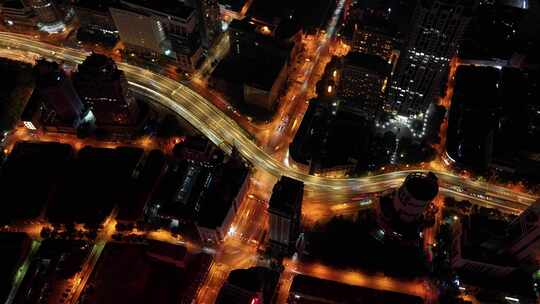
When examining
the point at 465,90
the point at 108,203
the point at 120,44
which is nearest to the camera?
the point at 108,203

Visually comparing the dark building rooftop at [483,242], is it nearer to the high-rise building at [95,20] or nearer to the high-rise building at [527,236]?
the high-rise building at [527,236]

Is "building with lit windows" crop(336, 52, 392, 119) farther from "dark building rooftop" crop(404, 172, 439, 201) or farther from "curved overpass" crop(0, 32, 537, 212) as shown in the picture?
"dark building rooftop" crop(404, 172, 439, 201)

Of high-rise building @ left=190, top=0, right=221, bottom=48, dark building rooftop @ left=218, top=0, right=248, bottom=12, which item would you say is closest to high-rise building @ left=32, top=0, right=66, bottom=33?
high-rise building @ left=190, top=0, right=221, bottom=48

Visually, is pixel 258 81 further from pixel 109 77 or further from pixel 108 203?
pixel 108 203

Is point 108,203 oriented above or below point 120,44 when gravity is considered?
below

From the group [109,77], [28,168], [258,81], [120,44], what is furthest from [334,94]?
[28,168]

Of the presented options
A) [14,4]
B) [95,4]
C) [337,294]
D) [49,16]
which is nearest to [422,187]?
[337,294]

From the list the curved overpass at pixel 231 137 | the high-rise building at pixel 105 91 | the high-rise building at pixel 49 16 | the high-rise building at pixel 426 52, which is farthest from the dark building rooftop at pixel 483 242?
the high-rise building at pixel 49 16
